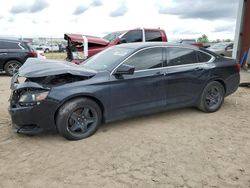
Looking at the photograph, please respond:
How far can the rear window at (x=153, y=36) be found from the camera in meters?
10.0

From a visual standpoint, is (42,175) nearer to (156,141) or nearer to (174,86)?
(156,141)

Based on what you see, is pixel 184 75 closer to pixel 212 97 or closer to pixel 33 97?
pixel 212 97

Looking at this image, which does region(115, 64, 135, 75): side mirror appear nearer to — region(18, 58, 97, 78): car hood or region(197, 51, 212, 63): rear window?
region(18, 58, 97, 78): car hood

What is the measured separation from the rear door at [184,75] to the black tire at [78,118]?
1535mm

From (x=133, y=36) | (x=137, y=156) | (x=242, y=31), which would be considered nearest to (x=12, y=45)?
(x=133, y=36)

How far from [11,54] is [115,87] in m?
8.25

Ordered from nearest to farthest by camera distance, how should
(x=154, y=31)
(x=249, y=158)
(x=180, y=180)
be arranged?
(x=180, y=180)
(x=249, y=158)
(x=154, y=31)

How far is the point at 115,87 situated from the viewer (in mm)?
4172

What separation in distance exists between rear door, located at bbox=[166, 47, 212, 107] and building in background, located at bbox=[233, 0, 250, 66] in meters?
7.77

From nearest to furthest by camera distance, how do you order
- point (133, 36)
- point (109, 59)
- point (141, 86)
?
point (141, 86) < point (109, 59) < point (133, 36)

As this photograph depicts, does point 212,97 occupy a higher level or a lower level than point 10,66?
lower

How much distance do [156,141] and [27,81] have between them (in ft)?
7.49

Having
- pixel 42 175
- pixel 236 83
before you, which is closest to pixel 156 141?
pixel 42 175

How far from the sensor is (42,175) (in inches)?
120
